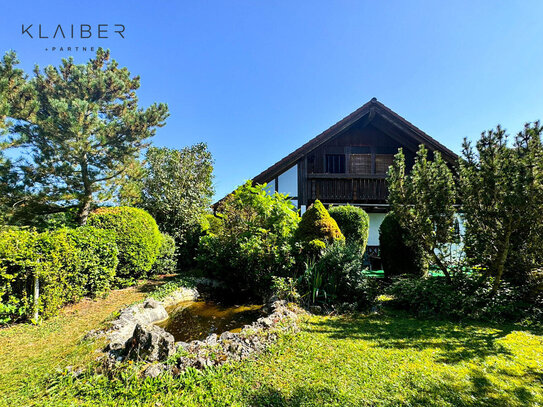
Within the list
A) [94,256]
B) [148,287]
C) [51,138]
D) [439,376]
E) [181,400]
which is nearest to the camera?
[181,400]

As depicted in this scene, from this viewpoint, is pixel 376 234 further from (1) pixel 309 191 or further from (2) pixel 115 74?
(2) pixel 115 74

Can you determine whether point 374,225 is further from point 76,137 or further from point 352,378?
point 76,137

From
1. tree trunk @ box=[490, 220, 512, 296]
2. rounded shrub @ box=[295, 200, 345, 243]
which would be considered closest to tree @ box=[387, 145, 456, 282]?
tree trunk @ box=[490, 220, 512, 296]

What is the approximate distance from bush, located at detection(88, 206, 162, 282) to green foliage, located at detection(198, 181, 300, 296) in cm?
183

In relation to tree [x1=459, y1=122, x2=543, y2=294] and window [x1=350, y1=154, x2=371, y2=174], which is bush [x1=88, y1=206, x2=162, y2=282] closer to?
tree [x1=459, y1=122, x2=543, y2=294]

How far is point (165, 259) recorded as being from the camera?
31.0ft

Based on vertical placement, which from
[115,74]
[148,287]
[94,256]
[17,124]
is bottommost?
[148,287]

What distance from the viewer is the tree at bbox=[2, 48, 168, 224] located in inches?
433

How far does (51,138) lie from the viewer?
10953mm

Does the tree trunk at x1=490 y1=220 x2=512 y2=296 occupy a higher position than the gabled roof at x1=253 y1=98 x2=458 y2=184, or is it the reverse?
the gabled roof at x1=253 y1=98 x2=458 y2=184

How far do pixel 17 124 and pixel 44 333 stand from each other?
1245 cm

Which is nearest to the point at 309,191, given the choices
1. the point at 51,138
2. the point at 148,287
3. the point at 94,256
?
the point at 148,287

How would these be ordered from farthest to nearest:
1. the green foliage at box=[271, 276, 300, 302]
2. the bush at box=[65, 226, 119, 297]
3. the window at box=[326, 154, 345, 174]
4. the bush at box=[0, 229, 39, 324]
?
the window at box=[326, 154, 345, 174] < the bush at box=[65, 226, 119, 297] < the green foliage at box=[271, 276, 300, 302] < the bush at box=[0, 229, 39, 324]

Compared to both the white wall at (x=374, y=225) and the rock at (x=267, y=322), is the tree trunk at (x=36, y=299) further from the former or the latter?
the white wall at (x=374, y=225)
